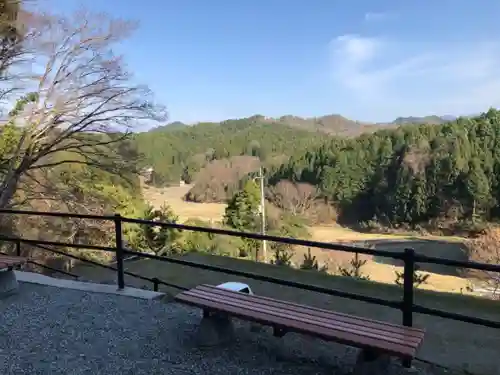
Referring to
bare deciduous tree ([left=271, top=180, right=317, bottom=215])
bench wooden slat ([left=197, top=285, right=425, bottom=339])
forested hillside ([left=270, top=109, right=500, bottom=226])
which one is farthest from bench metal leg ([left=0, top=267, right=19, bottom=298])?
forested hillside ([left=270, top=109, right=500, bottom=226])

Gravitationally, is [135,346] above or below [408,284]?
below

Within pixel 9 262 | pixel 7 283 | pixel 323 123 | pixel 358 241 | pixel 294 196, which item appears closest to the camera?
pixel 9 262

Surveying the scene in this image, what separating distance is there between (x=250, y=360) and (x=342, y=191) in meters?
55.5

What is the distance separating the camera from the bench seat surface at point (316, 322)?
2.70 m

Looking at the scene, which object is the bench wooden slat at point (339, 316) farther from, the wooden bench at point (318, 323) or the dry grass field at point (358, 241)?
the dry grass field at point (358, 241)

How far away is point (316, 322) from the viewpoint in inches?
118

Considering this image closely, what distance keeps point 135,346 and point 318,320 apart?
1.42m

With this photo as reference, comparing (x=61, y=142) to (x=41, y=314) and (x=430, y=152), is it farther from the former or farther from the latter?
(x=430, y=152)

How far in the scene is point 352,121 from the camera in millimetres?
125438

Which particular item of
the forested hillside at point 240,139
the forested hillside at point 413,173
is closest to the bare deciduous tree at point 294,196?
the forested hillside at point 413,173

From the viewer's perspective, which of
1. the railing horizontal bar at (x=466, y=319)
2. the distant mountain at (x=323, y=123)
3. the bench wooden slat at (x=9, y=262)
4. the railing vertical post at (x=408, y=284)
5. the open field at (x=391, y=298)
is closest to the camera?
the railing horizontal bar at (x=466, y=319)

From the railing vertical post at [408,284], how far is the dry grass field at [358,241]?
17336 mm

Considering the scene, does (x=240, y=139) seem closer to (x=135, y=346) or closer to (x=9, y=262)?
(x=9, y=262)

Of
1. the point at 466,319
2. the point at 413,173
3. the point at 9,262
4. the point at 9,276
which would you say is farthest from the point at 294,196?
the point at 466,319
